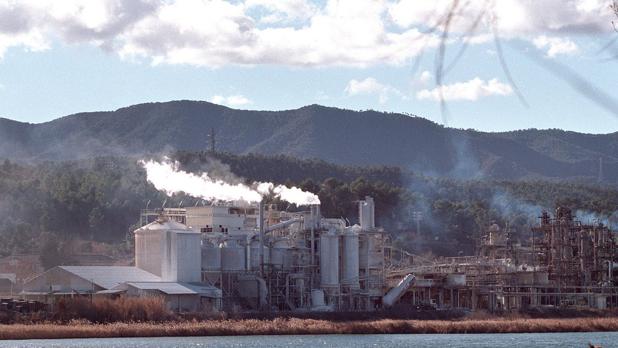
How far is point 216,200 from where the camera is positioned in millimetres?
116750

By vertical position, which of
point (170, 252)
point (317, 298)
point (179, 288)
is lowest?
point (317, 298)

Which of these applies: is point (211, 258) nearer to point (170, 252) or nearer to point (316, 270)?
point (170, 252)

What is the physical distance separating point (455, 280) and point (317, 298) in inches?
665

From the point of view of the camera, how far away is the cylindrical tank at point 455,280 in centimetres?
12019

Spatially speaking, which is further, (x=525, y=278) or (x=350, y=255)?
(x=525, y=278)

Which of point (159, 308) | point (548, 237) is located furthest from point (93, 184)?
point (159, 308)

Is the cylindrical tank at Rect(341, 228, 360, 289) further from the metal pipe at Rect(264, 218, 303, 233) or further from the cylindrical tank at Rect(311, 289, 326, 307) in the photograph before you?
the metal pipe at Rect(264, 218, 303, 233)

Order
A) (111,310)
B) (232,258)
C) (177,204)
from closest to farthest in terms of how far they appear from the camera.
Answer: (111,310), (232,258), (177,204)

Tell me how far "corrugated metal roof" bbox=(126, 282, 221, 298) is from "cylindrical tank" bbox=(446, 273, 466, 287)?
87.4 feet

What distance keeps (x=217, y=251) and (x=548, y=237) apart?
32.8 meters

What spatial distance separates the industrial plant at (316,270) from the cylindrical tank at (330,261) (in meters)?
0.08

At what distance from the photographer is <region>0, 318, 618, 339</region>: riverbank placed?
8000cm

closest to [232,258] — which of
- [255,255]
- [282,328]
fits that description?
[255,255]

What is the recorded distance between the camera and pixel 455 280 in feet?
395
